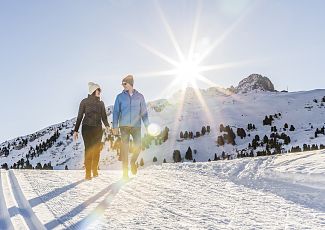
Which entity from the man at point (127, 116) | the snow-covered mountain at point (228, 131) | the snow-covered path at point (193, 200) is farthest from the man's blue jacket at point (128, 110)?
the snow-covered mountain at point (228, 131)

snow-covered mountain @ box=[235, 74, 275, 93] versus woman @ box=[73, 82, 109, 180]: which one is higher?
snow-covered mountain @ box=[235, 74, 275, 93]

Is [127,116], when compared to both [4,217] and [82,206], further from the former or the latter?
[4,217]

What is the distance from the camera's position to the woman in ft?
32.5

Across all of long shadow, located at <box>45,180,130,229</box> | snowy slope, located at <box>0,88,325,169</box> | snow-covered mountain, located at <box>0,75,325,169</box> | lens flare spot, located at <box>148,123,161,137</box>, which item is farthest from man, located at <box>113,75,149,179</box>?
snowy slope, located at <box>0,88,325,169</box>

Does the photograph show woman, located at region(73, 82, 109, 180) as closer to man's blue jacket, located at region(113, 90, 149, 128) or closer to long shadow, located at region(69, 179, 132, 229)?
man's blue jacket, located at region(113, 90, 149, 128)

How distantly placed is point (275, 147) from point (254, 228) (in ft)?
60.8

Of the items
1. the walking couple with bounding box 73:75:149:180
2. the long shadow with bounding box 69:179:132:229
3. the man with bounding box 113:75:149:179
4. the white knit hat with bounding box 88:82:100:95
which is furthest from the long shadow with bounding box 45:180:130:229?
the white knit hat with bounding box 88:82:100:95

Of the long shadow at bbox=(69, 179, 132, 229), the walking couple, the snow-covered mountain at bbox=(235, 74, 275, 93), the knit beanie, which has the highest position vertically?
the snow-covered mountain at bbox=(235, 74, 275, 93)

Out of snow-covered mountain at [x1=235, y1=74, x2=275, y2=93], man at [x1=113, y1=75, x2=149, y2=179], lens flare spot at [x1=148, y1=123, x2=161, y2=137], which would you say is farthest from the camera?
snow-covered mountain at [x1=235, y1=74, x2=275, y2=93]

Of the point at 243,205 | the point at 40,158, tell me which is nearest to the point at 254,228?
the point at 243,205

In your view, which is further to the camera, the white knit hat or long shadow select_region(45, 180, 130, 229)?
the white knit hat

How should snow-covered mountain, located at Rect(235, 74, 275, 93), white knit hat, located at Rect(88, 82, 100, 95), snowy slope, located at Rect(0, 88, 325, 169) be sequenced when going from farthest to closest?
1. snow-covered mountain, located at Rect(235, 74, 275, 93)
2. snowy slope, located at Rect(0, 88, 325, 169)
3. white knit hat, located at Rect(88, 82, 100, 95)

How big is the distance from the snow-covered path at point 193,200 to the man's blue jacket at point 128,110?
4.97 ft

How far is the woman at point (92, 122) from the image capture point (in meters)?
9.90
